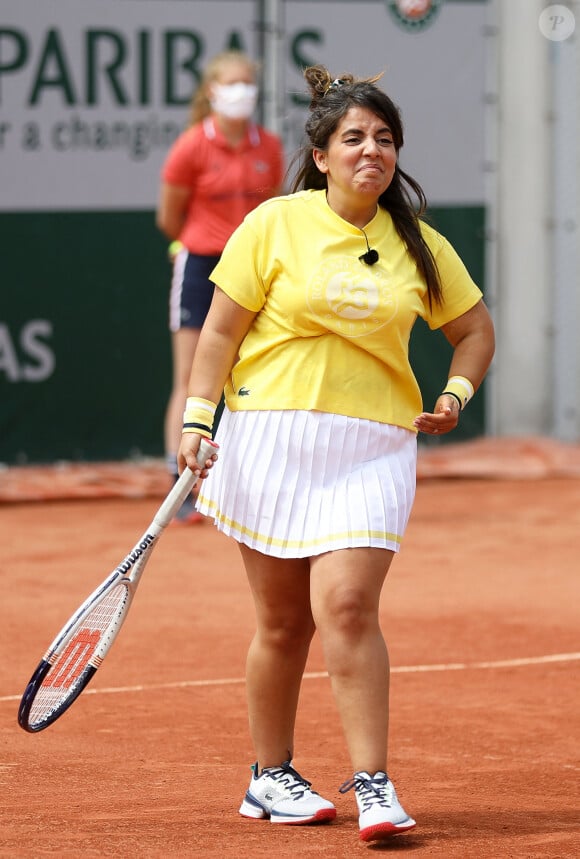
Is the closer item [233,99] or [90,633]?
[90,633]

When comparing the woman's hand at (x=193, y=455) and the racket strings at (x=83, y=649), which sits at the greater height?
the woman's hand at (x=193, y=455)

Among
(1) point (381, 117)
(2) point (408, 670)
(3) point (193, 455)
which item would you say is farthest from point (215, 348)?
(2) point (408, 670)

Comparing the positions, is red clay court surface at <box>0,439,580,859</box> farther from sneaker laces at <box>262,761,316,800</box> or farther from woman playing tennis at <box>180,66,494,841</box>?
woman playing tennis at <box>180,66,494,841</box>

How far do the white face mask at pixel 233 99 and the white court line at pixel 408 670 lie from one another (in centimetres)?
377

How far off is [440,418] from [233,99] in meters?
5.16

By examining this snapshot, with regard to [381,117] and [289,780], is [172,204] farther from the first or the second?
[289,780]

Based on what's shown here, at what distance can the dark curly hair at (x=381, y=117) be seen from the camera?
409 cm

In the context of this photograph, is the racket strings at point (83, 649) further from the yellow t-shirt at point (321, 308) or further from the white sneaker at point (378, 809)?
the white sneaker at point (378, 809)

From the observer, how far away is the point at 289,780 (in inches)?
164

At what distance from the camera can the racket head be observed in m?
4.12

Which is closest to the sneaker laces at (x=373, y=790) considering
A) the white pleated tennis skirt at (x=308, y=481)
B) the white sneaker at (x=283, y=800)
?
the white sneaker at (x=283, y=800)

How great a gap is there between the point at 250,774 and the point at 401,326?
141 centimetres

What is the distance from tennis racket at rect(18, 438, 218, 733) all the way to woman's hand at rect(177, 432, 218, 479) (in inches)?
0.5

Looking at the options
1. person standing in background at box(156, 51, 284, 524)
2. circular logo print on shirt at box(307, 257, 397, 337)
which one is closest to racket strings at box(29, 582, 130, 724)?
circular logo print on shirt at box(307, 257, 397, 337)
